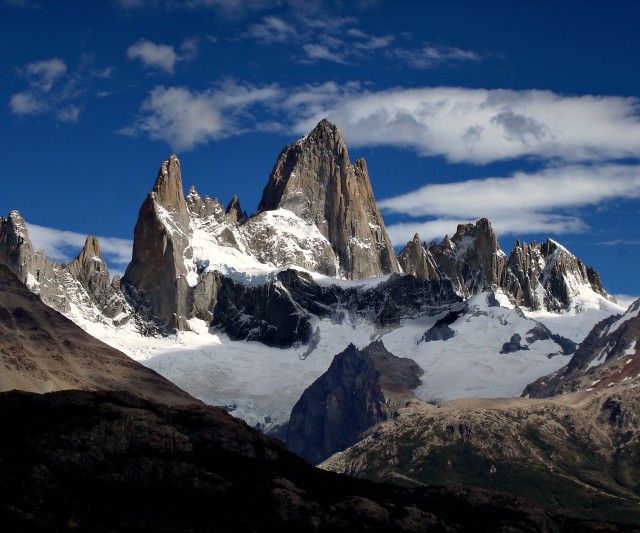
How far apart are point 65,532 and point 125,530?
8839 mm

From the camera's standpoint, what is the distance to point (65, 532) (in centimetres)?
18925

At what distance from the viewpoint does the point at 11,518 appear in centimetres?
18900

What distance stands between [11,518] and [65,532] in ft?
19.9

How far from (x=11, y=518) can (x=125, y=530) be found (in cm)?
A: 1372

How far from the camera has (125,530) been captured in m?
196
